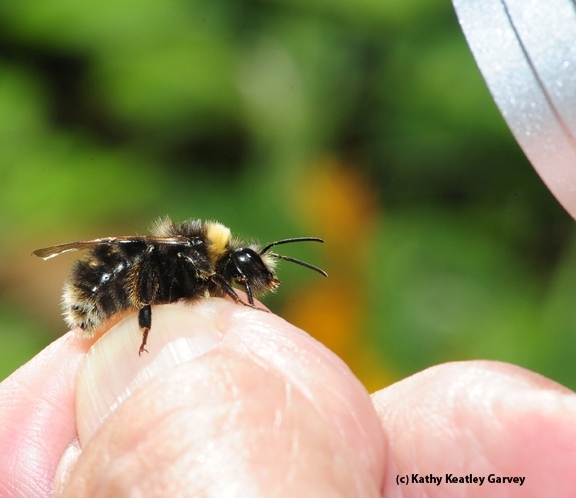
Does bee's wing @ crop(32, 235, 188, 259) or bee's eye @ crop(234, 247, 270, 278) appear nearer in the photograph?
bee's wing @ crop(32, 235, 188, 259)

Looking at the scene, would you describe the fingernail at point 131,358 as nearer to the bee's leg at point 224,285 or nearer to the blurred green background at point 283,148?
the bee's leg at point 224,285

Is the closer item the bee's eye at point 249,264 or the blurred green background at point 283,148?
A: the bee's eye at point 249,264

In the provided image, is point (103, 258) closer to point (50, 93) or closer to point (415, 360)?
point (415, 360)

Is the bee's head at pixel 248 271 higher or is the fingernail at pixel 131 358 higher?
the bee's head at pixel 248 271

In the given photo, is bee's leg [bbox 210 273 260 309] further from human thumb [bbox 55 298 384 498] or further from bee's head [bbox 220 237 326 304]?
human thumb [bbox 55 298 384 498]

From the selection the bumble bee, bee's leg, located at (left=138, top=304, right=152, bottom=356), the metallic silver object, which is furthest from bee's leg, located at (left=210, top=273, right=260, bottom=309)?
the metallic silver object

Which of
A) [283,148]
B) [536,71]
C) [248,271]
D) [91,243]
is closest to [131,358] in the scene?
[91,243]

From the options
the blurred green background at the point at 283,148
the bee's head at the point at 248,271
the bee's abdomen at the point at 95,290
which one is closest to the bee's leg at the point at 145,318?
the bee's abdomen at the point at 95,290

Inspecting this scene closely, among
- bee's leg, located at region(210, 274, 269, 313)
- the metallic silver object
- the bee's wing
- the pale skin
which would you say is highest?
the metallic silver object
